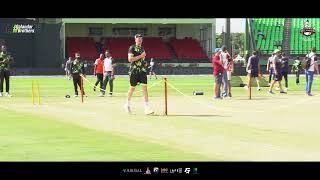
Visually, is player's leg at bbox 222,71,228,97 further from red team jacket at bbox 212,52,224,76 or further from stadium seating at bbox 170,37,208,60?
stadium seating at bbox 170,37,208,60

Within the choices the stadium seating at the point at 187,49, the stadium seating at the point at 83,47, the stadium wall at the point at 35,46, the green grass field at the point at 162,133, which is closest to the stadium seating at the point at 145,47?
the stadium seating at the point at 187,49

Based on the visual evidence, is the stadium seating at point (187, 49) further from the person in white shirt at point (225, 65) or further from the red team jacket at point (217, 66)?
the red team jacket at point (217, 66)

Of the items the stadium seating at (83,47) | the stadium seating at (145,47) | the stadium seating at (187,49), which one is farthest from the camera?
the stadium seating at (187,49)

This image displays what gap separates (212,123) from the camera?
49.7ft

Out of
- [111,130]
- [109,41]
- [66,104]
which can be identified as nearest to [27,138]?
[111,130]

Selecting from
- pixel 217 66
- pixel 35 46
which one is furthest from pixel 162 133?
pixel 35 46

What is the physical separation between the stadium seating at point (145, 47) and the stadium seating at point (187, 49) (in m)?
1.19

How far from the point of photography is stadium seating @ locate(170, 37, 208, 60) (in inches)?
2763

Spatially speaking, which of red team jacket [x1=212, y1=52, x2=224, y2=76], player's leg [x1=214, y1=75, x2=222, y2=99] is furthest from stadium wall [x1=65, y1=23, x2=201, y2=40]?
player's leg [x1=214, y1=75, x2=222, y2=99]

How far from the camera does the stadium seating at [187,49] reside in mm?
70188

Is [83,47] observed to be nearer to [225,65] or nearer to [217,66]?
[225,65]
